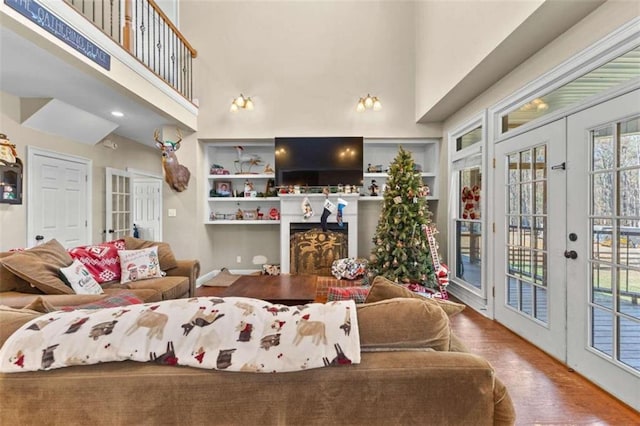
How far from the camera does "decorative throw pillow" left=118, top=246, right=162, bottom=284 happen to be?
3082 mm

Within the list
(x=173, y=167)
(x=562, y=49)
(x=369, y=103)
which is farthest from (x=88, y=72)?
(x=562, y=49)

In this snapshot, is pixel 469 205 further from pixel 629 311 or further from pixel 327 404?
pixel 327 404

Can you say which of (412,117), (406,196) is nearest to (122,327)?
(406,196)

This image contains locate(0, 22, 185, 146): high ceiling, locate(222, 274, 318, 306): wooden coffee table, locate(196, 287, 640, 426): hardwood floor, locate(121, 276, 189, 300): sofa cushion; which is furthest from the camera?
locate(121, 276, 189, 300): sofa cushion

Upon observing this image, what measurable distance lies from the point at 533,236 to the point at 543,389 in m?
1.28

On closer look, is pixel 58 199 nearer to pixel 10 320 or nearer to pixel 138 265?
pixel 138 265

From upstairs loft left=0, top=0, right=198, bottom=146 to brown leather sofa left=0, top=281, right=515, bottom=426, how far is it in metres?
2.47

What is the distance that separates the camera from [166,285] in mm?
2990

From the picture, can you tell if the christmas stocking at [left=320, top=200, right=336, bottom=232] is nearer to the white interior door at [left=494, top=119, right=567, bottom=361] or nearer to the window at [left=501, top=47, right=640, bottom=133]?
the white interior door at [left=494, top=119, right=567, bottom=361]

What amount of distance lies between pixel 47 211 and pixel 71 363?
160 inches

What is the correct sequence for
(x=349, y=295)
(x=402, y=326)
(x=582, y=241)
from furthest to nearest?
(x=582, y=241) < (x=349, y=295) < (x=402, y=326)

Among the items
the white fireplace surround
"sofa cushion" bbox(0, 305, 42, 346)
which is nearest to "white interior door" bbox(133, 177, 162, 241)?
the white fireplace surround

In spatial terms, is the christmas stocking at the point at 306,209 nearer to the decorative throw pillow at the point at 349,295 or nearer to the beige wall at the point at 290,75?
the beige wall at the point at 290,75

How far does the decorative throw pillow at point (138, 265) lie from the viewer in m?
3.08
